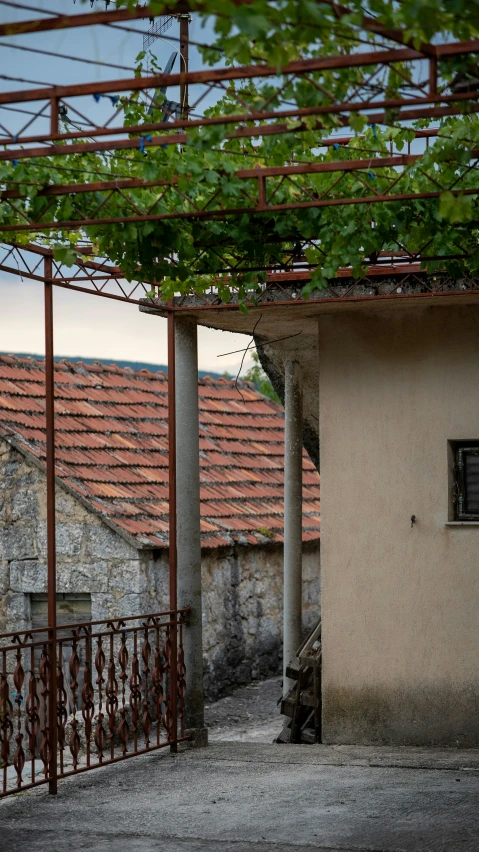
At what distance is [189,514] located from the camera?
9.22 metres

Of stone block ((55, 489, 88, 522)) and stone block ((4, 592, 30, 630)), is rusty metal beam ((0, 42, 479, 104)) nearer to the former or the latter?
stone block ((55, 489, 88, 522))

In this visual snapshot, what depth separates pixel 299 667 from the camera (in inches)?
389

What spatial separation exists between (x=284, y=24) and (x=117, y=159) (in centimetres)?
278

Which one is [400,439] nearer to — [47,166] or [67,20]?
[47,166]

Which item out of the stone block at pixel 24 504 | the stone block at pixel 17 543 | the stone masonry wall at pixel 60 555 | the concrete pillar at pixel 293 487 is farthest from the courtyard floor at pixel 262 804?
the stone block at pixel 24 504

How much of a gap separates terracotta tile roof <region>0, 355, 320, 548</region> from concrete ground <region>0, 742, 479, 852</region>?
11.8ft

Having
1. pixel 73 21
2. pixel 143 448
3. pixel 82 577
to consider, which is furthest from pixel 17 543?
pixel 73 21

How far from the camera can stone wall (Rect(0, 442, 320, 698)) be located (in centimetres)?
1141

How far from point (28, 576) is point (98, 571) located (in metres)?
0.79

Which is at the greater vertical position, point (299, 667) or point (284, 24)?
point (284, 24)

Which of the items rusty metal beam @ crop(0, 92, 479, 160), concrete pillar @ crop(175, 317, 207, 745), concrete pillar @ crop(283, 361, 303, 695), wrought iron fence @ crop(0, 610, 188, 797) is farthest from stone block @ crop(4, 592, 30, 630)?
rusty metal beam @ crop(0, 92, 479, 160)

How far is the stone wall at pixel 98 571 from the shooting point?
11.4 meters

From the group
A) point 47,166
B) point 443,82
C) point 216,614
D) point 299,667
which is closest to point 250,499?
point 216,614

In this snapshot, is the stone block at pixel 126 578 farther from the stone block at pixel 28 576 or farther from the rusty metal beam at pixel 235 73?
the rusty metal beam at pixel 235 73
